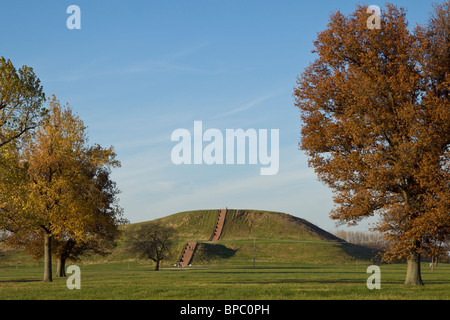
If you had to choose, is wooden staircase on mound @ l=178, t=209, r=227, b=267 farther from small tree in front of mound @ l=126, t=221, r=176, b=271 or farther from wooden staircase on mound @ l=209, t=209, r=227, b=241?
small tree in front of mound @ l=126, t=221, r=176, b=271

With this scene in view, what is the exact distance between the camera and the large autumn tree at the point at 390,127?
24.8m

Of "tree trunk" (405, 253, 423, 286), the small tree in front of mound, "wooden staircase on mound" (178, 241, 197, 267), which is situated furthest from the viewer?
"wooden staircase on mound" (178, 241, 197, 267)

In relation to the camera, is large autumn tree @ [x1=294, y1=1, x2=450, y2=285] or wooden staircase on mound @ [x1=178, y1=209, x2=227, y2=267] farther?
wooden staircase on mound @ [x1=178, y1=209, x2=227, y2=267]

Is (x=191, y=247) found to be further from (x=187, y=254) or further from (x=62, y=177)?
(x=62, y=177)

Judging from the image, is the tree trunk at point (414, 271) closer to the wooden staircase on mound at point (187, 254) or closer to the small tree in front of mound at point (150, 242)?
the small tree in front of mound at point (150, 242)

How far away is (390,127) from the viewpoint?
84.1 feet

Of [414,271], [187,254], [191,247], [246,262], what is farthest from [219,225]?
[414,271]

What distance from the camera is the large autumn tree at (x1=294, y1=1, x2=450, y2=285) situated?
24.8 meters

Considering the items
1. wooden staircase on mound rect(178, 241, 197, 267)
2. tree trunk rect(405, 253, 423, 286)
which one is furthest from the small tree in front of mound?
tree trunk rect(405, 253, 423, 286)

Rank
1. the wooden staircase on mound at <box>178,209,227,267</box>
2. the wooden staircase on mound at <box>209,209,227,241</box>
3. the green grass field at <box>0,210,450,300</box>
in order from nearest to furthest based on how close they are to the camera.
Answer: the green grass field at <box>0,210,450,300</box> → the wooden staircase on mound at <box>178,209,227,267</box> → the wooden staircase on mound at <box>209,209,227,241</box>

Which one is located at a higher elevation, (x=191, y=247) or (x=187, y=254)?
(x=191, y=247)
